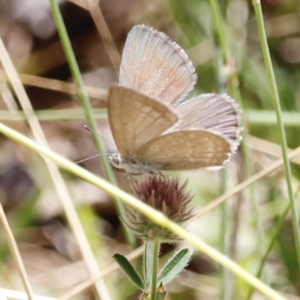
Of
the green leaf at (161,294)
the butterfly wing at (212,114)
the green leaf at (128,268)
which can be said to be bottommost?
the green leaf at (161,294)

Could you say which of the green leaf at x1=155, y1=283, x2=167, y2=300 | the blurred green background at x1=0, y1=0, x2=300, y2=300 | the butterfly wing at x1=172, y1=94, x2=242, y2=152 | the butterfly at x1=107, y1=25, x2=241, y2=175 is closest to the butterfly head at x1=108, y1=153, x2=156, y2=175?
the butterfly at x1=107, y1=25, x2=241, y2=175

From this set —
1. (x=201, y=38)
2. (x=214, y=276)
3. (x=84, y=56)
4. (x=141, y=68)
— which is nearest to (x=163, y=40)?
(x=141, y=68)

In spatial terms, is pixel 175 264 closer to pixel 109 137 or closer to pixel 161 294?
pixel 161 294

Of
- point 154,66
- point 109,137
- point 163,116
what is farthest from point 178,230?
point 109,137

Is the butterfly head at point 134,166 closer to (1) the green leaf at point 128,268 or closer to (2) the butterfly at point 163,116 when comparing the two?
(2) the butterfly at point 163,116

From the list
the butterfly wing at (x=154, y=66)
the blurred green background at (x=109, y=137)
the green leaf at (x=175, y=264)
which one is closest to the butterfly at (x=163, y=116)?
the butterfly wing at (x=154, y=66)

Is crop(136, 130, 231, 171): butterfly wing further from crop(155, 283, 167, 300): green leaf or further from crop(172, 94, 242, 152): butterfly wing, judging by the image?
crop(155, 283, 167, 300): green leaf
